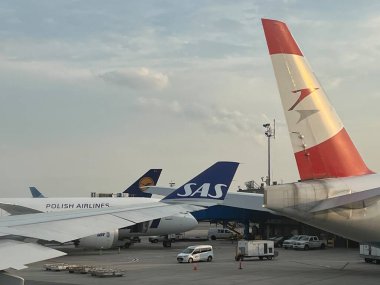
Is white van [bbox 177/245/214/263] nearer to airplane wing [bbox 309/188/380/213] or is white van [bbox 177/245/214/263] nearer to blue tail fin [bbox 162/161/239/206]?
airplane wing [bbox 309/188/380/213]

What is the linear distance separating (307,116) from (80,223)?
9856 millimetres

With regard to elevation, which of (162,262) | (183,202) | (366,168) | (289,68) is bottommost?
(162,262)

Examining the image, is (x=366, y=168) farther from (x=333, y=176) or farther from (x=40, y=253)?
(x=40, y=253)

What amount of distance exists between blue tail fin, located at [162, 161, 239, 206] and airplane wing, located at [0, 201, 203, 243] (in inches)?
47.6

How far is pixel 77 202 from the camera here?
1877 inches

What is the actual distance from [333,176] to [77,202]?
31916 mm

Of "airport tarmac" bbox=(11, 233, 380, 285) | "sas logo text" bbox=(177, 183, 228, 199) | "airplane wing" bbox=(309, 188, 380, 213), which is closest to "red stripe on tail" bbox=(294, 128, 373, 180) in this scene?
"airplane wing" bbox=(309, 188, 380, 213)

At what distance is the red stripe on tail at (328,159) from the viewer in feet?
64.8

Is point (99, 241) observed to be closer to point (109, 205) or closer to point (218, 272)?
point (109, 205)

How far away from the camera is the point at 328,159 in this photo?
19875mm

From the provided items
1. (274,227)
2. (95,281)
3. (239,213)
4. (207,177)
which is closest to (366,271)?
(95,281)

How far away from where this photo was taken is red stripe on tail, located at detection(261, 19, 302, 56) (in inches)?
722

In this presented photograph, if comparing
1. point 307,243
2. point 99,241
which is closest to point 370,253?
point 307,243

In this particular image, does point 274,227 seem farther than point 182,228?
Yes
